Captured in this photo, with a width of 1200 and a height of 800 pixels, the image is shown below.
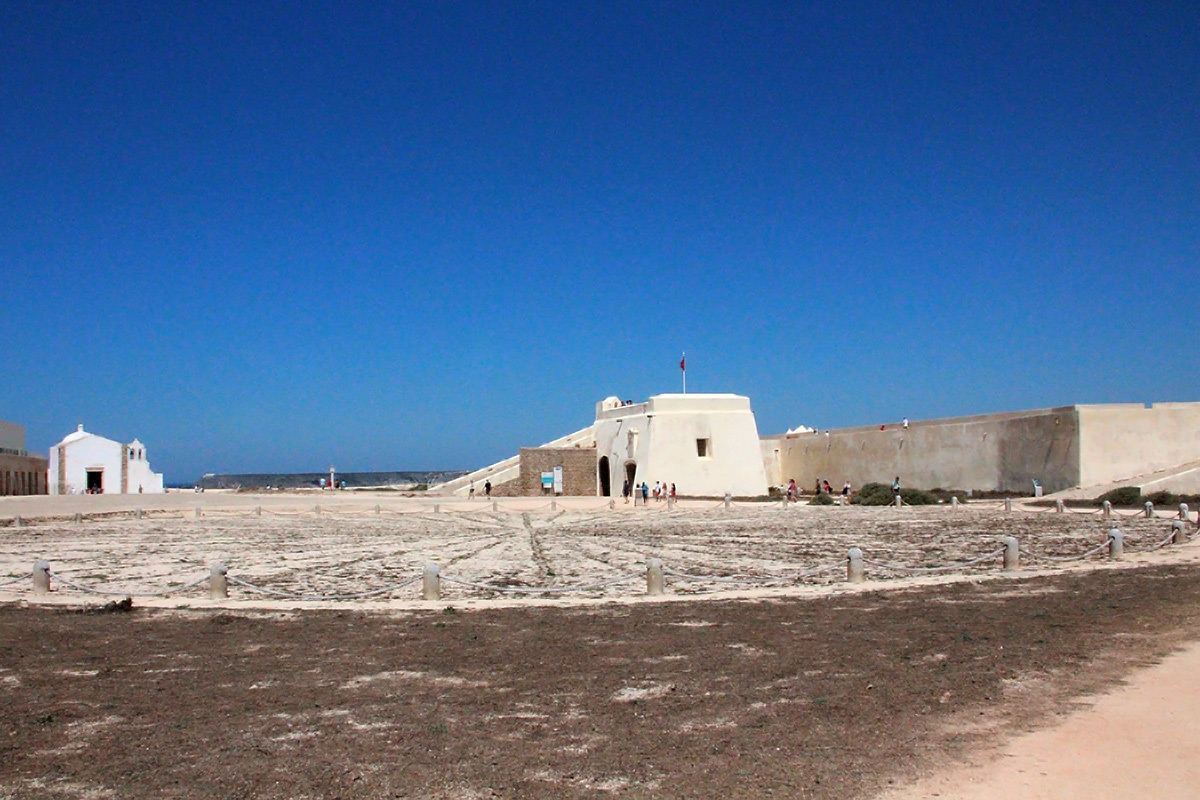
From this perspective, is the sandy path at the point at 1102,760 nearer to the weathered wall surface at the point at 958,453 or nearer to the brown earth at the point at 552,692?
the brown earth at the point at 552,692

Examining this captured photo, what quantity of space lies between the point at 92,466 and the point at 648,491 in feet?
104

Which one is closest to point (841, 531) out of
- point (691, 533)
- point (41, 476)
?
point (691, 533)

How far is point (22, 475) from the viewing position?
45.9 meters

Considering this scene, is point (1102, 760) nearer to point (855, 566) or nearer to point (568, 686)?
point (568, 686)

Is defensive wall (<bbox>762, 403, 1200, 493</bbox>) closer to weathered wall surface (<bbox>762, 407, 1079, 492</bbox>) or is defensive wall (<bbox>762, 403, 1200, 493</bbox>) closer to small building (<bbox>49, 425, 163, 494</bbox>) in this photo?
weathered wall surface (<bbox>762, 407, 1079, 492</bbox>)

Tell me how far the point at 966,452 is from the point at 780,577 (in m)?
21.0

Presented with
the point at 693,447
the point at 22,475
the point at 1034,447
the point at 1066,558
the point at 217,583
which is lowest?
the point at 1066,558

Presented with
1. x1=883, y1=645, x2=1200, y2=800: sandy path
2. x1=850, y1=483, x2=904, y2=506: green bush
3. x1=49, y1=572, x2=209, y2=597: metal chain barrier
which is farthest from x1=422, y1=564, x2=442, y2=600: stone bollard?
x1=850, y1=483, x2=904, y2=506: green bush

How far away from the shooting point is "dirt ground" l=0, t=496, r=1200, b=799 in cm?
471

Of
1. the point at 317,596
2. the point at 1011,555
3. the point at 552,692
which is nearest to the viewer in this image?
the point at 552,692

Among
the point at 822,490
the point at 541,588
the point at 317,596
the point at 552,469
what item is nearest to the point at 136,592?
the point at 317,596

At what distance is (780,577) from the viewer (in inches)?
487

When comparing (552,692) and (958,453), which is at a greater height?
(958,453)

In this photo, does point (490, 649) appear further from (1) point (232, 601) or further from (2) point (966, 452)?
(2) point (966, 452)
